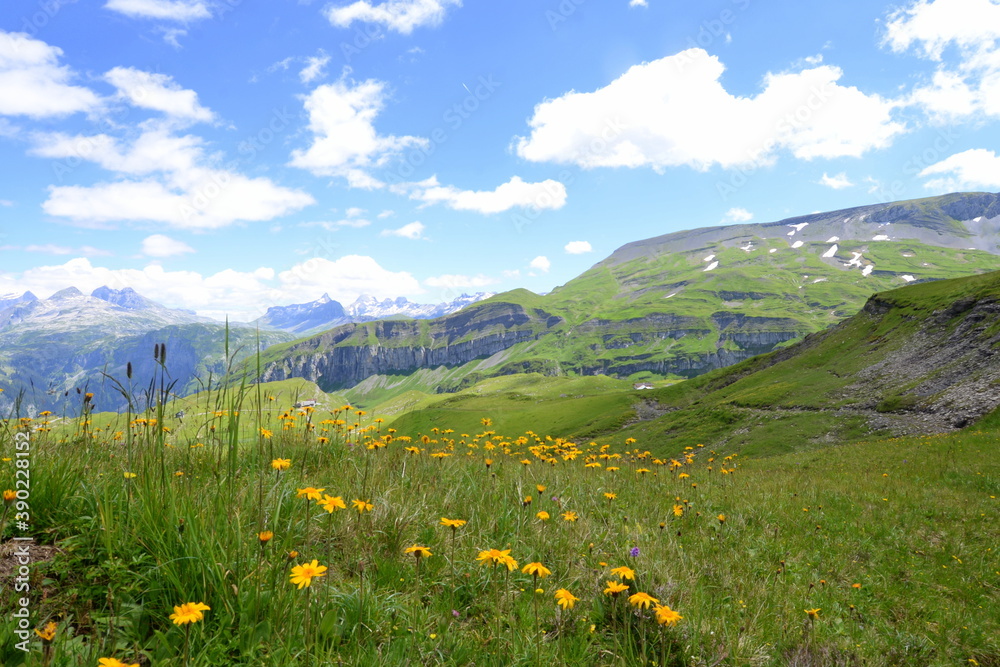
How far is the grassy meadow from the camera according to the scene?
2.87 metres

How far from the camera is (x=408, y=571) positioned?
4.10 meters

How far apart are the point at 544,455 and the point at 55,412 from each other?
764cm

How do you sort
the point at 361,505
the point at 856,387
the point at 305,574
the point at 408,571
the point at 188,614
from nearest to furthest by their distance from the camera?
the point at 188,614, the point at 305,574, the point at 361,505, the point at 408,571, the point at 856,387

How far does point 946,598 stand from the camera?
7129 millimetres

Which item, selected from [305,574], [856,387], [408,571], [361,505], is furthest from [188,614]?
[856,387]

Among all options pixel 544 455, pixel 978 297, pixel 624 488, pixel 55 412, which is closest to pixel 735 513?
pixel 624 488

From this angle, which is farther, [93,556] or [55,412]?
[55,412]

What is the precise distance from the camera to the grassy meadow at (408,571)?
2.87 meters

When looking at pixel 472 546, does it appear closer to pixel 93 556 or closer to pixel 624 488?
pixel 93 556

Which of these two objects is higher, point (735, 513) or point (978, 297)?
point (978, 297)

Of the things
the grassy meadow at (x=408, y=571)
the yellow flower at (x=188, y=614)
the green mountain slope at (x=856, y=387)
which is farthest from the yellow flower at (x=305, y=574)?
the green mountain slope at (x=856, y=387)

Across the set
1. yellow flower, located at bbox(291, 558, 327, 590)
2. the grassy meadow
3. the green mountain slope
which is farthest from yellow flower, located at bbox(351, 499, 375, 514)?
the green mountain slope

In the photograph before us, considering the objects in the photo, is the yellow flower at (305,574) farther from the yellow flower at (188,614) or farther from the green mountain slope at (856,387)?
the green mountain slope at (856,387)

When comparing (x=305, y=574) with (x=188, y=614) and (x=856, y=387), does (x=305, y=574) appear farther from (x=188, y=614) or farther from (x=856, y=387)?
(x=856, y=387)
